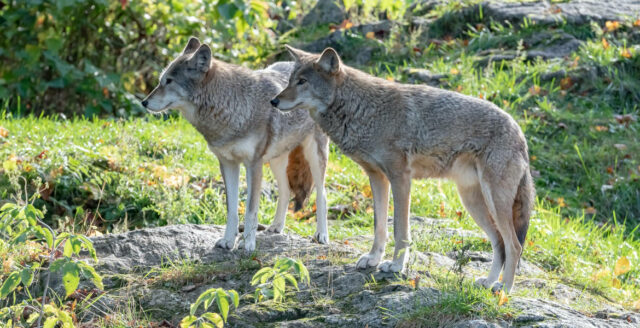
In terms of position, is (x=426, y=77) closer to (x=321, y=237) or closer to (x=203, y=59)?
(x=321, y=237)

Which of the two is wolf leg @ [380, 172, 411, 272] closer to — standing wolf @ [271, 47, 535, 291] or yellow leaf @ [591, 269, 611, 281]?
standing wolf @ [271, 47, 535, 291]

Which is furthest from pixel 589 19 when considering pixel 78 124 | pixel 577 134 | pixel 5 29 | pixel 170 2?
pixel 5 29

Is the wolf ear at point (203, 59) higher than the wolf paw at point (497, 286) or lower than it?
higher

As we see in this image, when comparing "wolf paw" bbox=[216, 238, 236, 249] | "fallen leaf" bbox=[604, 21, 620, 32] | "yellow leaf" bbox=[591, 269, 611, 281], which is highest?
"fallen leaf" bbox=[604, 21, 620, 32]

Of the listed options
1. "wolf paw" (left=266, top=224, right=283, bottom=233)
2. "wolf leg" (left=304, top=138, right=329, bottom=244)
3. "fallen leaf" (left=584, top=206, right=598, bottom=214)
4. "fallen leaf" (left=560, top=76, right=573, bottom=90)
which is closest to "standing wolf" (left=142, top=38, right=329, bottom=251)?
"wolf leg" (left=304, top=138, right=329, bottom=244)

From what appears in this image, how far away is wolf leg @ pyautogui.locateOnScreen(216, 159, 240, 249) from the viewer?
6773 mm

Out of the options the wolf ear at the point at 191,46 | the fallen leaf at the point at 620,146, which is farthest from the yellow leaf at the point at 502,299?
the fallen leaf at the point at 620,146

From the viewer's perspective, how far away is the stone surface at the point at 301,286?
544 centimetres

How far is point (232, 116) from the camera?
682 cm

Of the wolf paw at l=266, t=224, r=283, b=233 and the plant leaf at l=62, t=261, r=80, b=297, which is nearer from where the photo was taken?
the plant leaf at l=62, t=261, r=80, b=297

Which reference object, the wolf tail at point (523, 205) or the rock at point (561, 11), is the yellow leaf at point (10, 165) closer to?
the wolf tail at point (523, 205)

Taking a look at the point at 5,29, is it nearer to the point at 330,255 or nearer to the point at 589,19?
the point at 330,255

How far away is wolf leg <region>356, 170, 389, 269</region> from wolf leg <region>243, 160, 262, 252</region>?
1.00 meters

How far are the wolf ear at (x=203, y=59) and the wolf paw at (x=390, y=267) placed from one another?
2.11m
